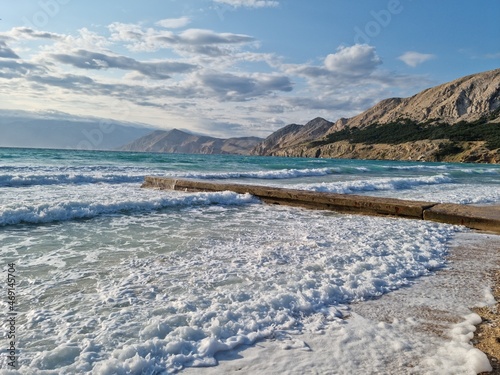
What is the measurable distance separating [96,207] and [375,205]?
7.26 metres

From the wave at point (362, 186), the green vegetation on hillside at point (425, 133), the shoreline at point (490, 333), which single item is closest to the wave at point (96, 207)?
the wave at point (362, 186)

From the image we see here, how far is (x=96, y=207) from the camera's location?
8641 millimetres

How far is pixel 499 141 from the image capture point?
80562 mm

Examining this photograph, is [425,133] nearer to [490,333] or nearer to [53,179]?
[53,179]

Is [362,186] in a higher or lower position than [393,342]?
higher

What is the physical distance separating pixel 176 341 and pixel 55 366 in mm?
824

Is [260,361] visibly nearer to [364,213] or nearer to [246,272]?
[246,272]

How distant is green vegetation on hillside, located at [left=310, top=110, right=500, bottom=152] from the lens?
91000mm

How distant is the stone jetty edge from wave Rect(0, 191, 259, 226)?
83cm

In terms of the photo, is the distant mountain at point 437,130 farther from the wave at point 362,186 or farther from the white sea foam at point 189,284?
the white sea foam at point 189,284

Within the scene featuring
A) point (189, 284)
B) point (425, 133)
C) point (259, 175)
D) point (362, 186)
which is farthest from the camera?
point (425, 133)

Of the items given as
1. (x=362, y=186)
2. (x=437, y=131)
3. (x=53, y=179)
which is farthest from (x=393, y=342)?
(x=437, y=131)

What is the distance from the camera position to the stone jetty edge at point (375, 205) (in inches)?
317

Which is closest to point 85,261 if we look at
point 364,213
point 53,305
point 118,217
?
point 53,305
